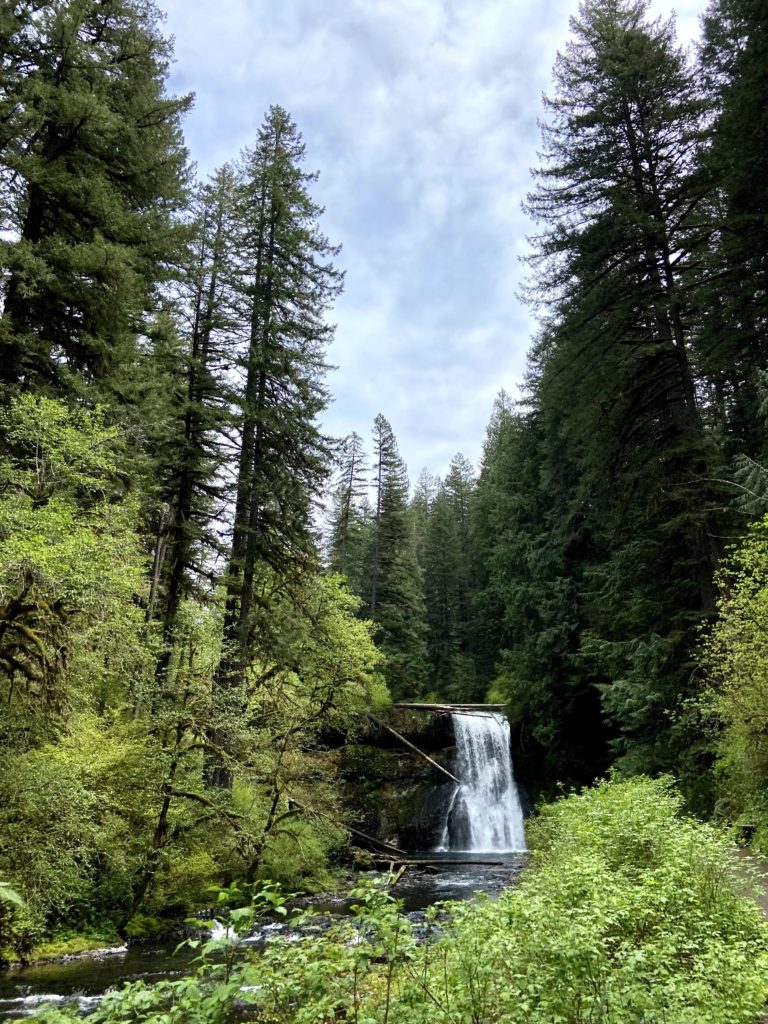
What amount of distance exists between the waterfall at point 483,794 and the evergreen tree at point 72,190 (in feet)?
67.2

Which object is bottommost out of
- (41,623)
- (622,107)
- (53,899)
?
(53,899)

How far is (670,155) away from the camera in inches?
582

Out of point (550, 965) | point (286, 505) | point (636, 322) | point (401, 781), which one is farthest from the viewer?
point (401, 781)

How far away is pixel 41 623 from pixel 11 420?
110 inches

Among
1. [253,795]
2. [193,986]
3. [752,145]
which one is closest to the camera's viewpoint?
[193,986]

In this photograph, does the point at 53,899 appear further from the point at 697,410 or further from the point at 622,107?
the point at 622,107

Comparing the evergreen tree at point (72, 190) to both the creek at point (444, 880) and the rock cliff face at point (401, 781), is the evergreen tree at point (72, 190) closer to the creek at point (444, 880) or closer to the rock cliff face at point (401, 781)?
the creek at point (444, 880)

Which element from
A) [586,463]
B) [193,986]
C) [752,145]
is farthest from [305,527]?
[193,986]

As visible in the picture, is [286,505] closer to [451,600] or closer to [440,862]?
[440,862]

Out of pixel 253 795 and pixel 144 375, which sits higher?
pixel 144 375

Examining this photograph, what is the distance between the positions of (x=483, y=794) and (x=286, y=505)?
1553 cm

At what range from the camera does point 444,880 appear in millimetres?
16047

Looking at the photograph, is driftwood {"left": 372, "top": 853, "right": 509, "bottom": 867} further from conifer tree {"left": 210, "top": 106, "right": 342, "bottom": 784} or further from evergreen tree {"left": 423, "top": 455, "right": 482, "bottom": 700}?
evergreen tree {"left": 423, "top": 455, "right": 482, "bottom": 700}

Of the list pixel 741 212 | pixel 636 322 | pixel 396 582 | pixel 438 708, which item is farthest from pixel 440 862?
pixel 396 582
